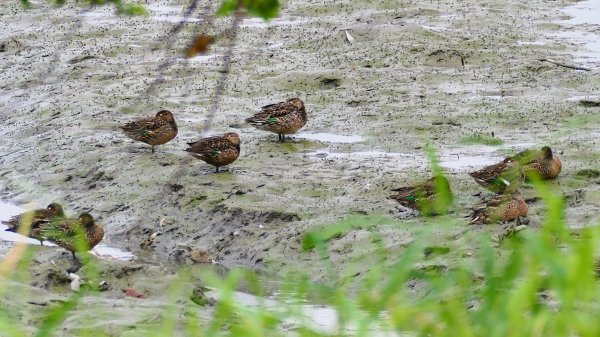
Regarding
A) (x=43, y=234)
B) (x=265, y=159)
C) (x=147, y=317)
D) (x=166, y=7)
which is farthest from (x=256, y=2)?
(x=166, y=7)

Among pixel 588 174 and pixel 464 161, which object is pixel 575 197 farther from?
pixel 464 161

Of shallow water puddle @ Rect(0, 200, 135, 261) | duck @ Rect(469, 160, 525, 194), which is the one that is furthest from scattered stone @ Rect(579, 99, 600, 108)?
shallow water puddle @ Rect(0, 200, 135, 261)

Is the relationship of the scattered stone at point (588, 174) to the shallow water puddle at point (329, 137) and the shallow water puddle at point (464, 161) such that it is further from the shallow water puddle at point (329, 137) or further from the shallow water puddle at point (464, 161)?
the shallow water puddle at point (329, 137)

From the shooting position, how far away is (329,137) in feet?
46.3

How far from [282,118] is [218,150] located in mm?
1283

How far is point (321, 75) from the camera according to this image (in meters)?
16.4

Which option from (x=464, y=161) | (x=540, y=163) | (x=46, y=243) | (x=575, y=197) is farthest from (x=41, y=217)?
(x=575, y=197)

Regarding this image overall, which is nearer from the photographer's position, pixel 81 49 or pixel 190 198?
pixel 190 198

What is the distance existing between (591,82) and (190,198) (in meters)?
5.39

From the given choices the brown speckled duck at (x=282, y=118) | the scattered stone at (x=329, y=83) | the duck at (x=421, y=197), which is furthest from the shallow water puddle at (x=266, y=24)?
the duck at (x=421, y=197)

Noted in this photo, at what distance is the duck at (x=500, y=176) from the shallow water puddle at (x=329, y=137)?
2657 millimetres

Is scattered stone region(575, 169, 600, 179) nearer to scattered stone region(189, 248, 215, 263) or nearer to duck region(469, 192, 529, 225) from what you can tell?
duck region(469, 192, 529, 225)

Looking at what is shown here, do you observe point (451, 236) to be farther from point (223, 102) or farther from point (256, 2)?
point (223, 102)

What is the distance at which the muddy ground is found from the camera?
1138 cm
